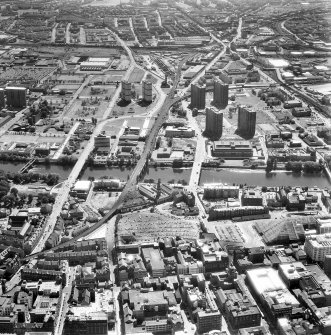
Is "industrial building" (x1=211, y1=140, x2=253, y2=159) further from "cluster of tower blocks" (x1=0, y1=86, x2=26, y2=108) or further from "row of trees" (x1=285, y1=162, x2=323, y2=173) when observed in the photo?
"cluster of tower blocks" (x1=0, y1=86, x2=26, y2=108)

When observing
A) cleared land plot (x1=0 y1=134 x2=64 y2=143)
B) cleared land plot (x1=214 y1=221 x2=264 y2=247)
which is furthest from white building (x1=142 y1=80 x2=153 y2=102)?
cleared land plot (x1=214 y1=221 x2=264 y2=247)

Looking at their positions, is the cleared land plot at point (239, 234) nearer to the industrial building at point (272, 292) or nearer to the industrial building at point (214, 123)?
the industrial building at point (272, 292)

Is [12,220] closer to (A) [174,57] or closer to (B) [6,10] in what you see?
(A) [174,57]

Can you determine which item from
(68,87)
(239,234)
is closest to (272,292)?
(239,234)

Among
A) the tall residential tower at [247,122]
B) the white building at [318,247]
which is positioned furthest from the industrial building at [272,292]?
the tall residential tower at [247,122]

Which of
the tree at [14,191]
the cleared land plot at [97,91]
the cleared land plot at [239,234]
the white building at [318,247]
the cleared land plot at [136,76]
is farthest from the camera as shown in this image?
the cleared land plot at [136,76]

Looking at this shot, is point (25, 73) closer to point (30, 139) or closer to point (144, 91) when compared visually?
point (144, 91)
